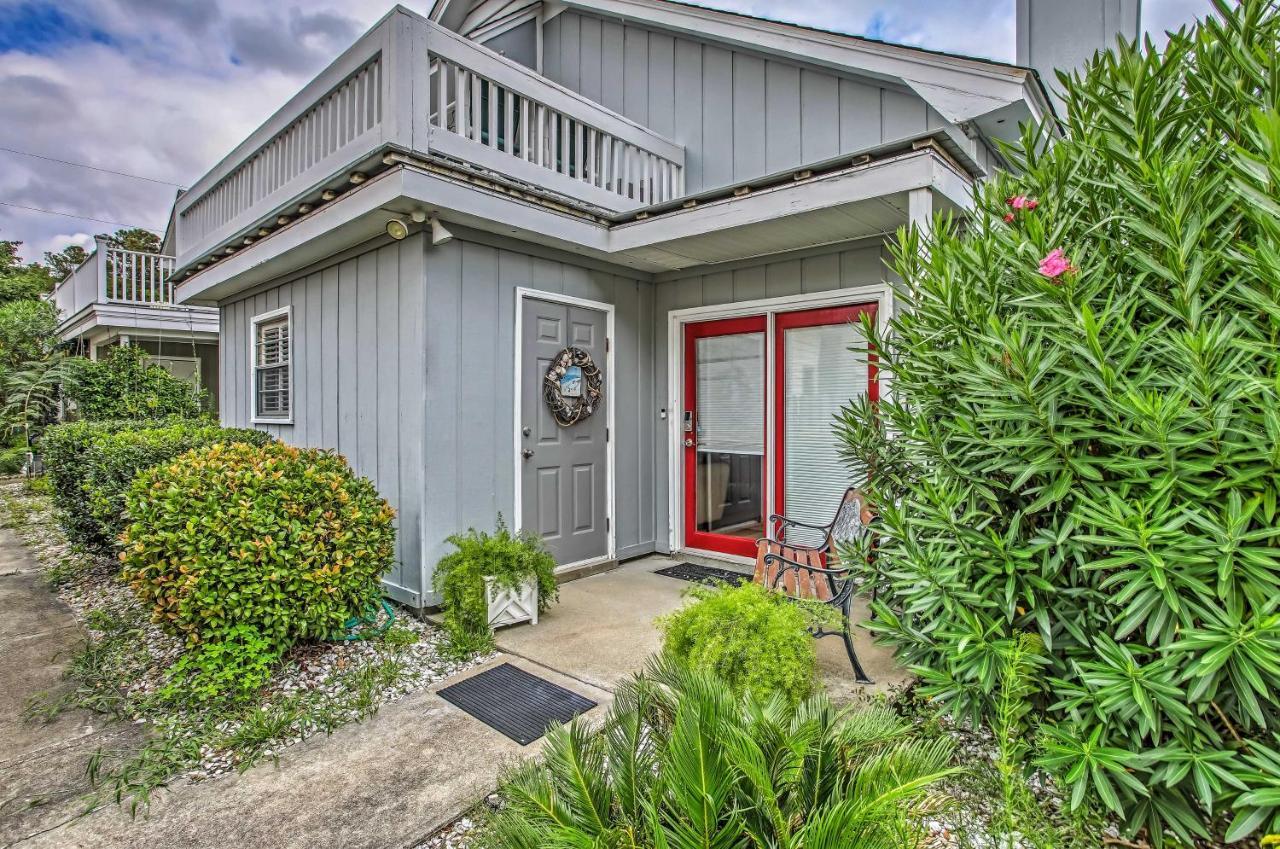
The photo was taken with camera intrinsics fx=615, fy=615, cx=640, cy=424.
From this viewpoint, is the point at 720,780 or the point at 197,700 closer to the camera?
the point at 720,780

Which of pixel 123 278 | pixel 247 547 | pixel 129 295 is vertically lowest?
pixel 247 547

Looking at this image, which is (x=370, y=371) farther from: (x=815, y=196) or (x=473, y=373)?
(x=815, y=196)

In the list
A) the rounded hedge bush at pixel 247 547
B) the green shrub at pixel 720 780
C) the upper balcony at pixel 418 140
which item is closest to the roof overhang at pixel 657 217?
the upper balcony at pixel 418 140

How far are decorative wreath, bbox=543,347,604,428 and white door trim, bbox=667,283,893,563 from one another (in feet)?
2.64

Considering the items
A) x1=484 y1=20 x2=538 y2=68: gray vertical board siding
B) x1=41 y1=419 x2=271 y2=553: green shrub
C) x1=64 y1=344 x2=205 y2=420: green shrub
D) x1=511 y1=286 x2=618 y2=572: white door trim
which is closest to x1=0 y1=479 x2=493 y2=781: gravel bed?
x1=41 y1=419 x2=271 y2=553: green shrub

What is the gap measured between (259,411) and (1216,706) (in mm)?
7083

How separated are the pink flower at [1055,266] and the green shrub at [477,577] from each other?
117 inches

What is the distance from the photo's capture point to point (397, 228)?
12.8 feet

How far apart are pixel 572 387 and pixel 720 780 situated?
3.68 meters

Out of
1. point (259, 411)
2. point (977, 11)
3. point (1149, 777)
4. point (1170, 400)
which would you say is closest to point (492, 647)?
point (1149, 777)

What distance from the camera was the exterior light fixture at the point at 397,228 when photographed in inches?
153

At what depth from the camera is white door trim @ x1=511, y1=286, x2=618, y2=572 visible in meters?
4.46

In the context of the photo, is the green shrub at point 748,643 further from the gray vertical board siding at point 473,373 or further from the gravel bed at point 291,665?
the gray vertical board siding at point 473,373

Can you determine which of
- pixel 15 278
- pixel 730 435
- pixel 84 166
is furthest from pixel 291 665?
pixel 15 278
